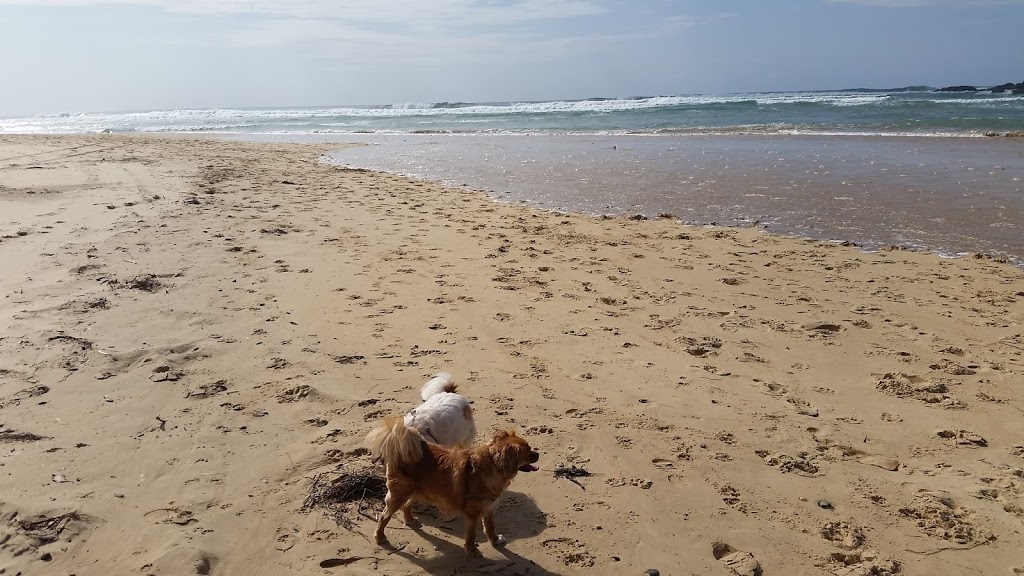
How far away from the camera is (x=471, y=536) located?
286 cm

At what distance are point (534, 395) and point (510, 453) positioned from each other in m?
1.42

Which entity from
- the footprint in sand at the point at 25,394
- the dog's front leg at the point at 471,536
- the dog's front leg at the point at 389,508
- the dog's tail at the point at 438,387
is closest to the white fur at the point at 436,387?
the dog's tail at the point at 438,387

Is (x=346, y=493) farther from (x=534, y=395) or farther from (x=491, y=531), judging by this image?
(x=534, y=395)

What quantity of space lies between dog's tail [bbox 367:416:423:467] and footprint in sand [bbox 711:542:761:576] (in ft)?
4.61

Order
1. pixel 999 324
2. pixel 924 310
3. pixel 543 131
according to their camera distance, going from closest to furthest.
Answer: pixel 999 324 → pixel 924 310 → pixel 543 131

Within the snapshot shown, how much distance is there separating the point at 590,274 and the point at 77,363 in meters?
4.53

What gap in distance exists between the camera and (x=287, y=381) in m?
4.29

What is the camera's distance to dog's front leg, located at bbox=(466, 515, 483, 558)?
2.84m

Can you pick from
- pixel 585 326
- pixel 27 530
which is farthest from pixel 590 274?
pixel 27 530

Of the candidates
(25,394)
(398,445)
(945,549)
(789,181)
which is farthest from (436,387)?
(789,181)

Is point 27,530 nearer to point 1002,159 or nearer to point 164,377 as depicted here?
point 164,377

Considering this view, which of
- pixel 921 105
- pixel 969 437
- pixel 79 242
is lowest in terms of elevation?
pixel 969 437

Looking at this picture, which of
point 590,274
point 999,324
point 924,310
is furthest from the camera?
point 590,274

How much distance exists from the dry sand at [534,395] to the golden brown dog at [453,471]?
0.76ft
